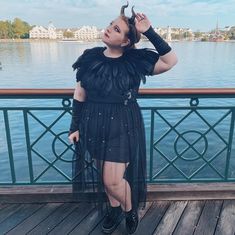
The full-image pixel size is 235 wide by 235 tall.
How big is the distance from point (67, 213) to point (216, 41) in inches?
3855

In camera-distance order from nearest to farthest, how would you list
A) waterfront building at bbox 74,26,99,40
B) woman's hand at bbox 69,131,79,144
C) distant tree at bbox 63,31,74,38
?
1. woman's hand at bbox 69,131,79,144
2. waterfront building at bbox 74,26,99,40
3. distant tree at bbox 63,31,74,38

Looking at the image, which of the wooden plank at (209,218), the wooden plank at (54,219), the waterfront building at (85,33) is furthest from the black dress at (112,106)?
the waterfront building at (85,33)

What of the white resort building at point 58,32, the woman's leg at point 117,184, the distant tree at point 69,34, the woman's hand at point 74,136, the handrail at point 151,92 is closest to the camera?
the woman's leg at point 117,184

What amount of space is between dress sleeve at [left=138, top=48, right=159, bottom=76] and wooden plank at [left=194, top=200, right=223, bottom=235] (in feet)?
4.32

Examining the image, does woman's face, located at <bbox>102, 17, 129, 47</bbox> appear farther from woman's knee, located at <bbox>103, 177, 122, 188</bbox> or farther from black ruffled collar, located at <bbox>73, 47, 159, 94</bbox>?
woman's knee, located at <bbox>103, 177, 122, 188</bbox>

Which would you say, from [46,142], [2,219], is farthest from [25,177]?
[2,219]

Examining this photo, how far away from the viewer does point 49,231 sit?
228 centimetres

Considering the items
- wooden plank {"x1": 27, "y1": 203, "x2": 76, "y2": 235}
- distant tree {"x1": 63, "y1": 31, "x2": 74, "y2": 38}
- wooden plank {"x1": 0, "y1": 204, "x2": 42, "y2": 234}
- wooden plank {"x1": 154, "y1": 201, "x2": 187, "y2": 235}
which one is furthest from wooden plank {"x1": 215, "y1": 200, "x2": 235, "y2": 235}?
distant tree {"x1": 63, "y1": 31, "x2": 74, "y2": 38}

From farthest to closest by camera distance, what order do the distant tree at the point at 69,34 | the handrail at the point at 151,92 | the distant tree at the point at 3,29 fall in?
the distant tree at the point at 69,34 → the distant tree at the point at 3,29 → the handrail at the point at 151,92

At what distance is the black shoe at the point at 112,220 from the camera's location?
7.45ft

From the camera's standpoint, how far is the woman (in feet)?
6.09

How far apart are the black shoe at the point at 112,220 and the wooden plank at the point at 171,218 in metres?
0.32

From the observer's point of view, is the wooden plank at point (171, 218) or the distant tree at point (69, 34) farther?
the distant tree at point (69, 34)

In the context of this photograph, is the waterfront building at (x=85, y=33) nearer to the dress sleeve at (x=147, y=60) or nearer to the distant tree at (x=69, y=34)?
the distant tree at (x=69, y=34)
